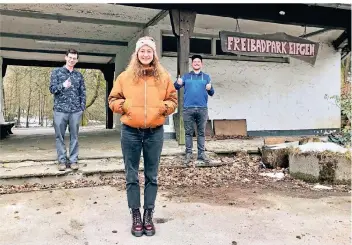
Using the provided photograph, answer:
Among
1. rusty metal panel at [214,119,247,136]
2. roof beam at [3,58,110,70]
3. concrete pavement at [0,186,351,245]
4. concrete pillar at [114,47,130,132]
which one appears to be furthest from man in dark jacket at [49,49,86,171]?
roof beam at [3,58,110,70]

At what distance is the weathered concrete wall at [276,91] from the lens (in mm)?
9539

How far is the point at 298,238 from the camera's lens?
9.17ft

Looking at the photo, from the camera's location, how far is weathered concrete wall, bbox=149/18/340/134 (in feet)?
31.3

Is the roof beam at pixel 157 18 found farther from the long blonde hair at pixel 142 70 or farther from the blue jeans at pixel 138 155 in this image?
the blue jeans at pixel 138 155

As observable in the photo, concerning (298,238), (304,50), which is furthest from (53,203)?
(304,50)

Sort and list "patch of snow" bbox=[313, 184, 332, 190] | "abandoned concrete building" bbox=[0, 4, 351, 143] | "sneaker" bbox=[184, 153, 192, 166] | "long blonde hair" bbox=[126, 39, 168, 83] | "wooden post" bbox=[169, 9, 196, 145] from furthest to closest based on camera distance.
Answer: "abandoned concrete building" bbox=[0, 4, 351, 143]
"wooden post" bbox=[169, 9, 196, 145]
"sneaker" bbox=[184, 153, 192, 166]
"patch of snow" bbox=[313, 184, 332, 190]
"long blonde hair" bbox=[126, 39, 168, 83]

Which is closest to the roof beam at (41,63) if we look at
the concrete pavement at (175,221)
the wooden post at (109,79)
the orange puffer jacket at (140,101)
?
the wooden post at (109,79)

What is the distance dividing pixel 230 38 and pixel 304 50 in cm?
199

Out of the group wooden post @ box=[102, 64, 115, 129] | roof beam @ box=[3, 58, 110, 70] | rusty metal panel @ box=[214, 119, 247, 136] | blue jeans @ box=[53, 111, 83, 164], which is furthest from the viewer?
wooden post @ box=[102, 64, 115, 129]

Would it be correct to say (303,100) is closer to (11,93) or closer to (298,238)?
(298,238)

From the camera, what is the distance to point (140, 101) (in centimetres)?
284

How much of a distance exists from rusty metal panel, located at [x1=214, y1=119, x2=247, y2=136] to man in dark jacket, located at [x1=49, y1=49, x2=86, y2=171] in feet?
16.5

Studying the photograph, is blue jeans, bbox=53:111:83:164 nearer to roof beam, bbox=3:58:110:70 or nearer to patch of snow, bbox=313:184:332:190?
patch of snow, bbox=313:184:332:190

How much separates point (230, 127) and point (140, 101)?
689cm
